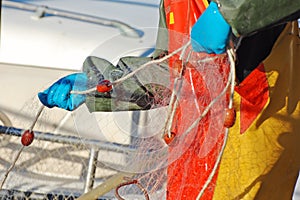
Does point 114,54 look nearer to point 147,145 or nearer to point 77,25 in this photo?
point 147,145

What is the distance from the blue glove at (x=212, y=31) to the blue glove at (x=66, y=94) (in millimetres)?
340

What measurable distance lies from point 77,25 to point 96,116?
55.7 inches

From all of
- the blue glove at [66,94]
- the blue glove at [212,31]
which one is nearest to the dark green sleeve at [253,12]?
the blue glove at [212,31]

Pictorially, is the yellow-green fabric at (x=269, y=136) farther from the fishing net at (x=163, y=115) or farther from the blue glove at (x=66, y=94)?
the blue glove at (x=66, y=94)

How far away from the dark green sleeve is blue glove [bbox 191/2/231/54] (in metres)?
0.01

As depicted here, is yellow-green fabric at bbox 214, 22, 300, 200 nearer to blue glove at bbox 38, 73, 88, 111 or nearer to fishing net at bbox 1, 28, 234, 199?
fishing net at bbox 1, 28, 234, 199

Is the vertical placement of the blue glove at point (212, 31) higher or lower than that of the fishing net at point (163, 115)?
higher

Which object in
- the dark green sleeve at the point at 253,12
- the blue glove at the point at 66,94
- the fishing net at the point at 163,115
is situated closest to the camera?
the dark green sleeve at the point at 253,12

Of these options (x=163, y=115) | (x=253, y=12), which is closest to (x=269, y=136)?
(x=163, y=115)

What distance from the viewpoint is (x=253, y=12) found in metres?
0.94

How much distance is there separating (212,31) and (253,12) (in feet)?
0.23

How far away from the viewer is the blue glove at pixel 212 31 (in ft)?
3.14

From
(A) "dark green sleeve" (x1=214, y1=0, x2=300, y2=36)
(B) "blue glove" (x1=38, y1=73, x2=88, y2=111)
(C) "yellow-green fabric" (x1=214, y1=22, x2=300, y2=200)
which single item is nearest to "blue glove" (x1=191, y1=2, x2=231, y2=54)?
(A) "dark green sleeve" (x1=214, y1=0, x2=300, y2=36)

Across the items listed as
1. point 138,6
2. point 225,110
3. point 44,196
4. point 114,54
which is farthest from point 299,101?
point 138,6
